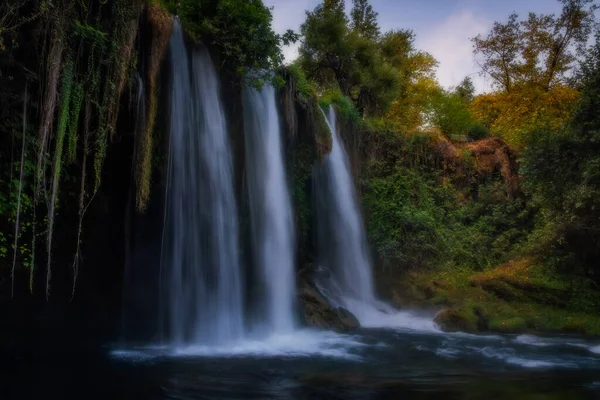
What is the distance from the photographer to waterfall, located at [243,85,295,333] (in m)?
12.4

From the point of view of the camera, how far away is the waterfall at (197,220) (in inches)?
398

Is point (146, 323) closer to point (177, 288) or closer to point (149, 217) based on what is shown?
point (177, 288)

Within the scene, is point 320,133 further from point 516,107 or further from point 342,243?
point 516,107

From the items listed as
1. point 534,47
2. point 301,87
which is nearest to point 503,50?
point 534,47

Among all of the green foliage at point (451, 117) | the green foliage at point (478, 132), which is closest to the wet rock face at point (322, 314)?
the green foliage at point (478, 132)

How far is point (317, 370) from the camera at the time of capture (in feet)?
26.6

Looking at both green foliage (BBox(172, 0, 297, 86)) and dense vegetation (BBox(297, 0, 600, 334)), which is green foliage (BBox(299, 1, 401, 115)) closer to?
dense vegetation (BBox(297, 0, 600, 334))

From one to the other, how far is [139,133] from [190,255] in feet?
8.96

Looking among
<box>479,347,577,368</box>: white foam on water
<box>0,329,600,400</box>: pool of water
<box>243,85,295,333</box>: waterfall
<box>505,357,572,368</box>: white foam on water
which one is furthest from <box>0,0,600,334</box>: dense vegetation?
<box>505,357,572,368</box>: white foam on water

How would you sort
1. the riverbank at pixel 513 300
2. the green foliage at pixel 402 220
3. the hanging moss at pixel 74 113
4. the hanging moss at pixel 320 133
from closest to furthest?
1. the hanging moss at pixel 74 113
2. the riverbank at pixel 513 300
3. the hanging moss at pixel 320 133
4. the green foliage at pixel 402 220

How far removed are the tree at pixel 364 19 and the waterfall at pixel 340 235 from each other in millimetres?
9924

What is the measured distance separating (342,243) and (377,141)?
5.98 m

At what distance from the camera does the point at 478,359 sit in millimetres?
9039

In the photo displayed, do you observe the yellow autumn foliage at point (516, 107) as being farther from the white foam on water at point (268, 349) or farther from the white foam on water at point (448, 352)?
the white foam on water at point (268, 349)
